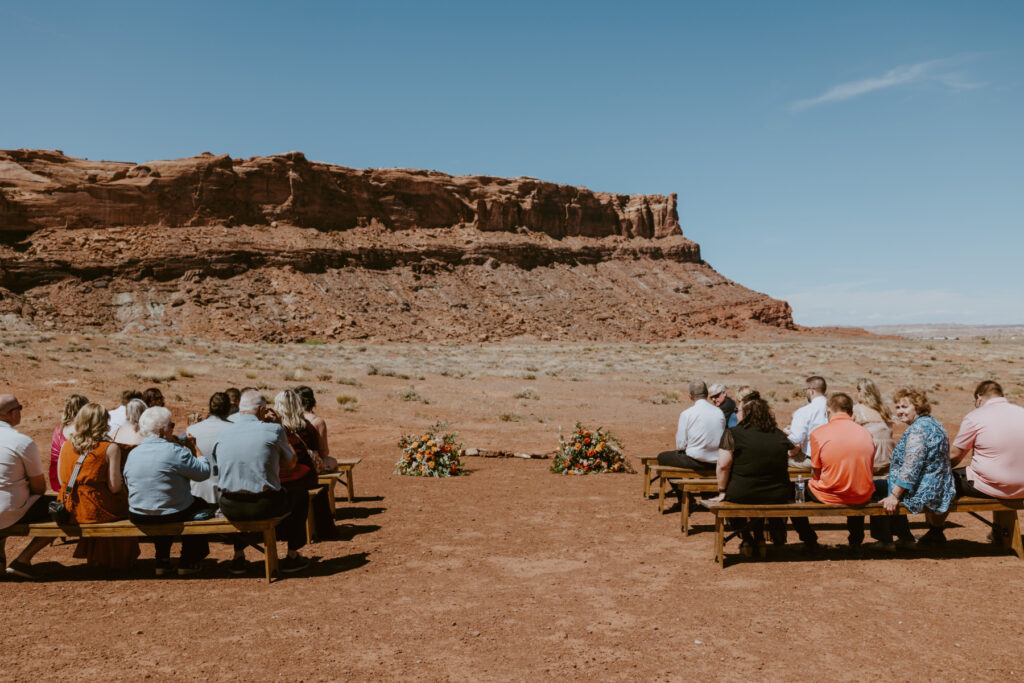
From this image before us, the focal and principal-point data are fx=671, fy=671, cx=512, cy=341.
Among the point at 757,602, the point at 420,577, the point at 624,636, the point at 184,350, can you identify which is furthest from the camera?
the point at 184,350

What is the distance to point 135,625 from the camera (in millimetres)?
4957

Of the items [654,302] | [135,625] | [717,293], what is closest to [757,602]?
[135,625]

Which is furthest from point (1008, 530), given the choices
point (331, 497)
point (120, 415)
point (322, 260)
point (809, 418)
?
point (322, 260)

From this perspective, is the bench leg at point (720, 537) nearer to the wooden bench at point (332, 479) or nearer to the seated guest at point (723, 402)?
the seated guest at point (723, 402)

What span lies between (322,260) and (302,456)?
70.0 meters

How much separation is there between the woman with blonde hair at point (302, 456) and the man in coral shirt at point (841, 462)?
16.0ft

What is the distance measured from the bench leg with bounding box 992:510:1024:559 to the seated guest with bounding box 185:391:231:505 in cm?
740

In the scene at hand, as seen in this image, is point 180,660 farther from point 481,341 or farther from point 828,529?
point 481,341

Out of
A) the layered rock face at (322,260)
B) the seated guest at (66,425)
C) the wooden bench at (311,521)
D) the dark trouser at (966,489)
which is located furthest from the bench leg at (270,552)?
the layered rock face at (322,260)

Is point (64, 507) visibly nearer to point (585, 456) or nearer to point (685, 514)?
point (685, 514)

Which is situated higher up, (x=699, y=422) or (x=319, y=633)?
(x=699, y=422)

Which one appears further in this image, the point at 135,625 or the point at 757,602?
the point at 757,602

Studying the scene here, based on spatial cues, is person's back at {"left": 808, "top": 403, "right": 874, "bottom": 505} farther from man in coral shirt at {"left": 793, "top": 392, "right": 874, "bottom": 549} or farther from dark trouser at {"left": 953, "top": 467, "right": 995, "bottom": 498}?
dark trouser at {"left": 953, "top": 467, "right": 995, "bottom": 498}

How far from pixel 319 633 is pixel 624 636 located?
218 cm
